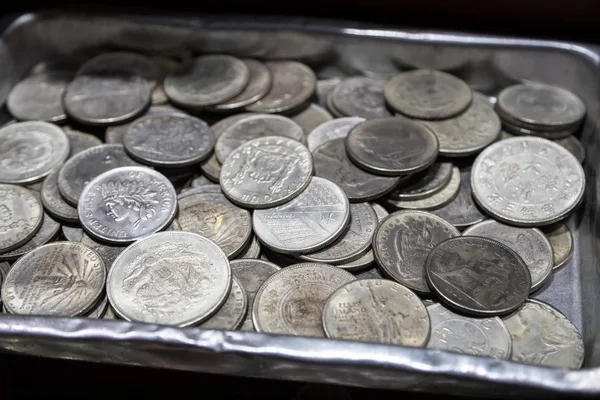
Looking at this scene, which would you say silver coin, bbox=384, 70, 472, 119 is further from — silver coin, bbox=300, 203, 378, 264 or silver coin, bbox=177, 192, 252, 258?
silver coin, bbox=177, 192, 252, 258

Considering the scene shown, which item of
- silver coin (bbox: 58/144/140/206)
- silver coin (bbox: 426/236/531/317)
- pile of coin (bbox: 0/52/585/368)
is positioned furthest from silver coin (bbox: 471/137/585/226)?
silver coin (bbox: 58/144/140/206)

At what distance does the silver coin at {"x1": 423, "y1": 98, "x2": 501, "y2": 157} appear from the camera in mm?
1475

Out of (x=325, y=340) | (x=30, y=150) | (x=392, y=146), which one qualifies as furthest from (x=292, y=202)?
(x=30, y=150)

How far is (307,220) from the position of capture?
133 cm

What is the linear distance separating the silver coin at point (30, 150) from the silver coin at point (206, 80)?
1.00 feet

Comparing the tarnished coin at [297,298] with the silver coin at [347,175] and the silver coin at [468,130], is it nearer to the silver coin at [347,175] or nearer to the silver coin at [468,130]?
the silver coin at [347,175]

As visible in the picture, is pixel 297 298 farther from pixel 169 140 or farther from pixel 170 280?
pixel 169 140

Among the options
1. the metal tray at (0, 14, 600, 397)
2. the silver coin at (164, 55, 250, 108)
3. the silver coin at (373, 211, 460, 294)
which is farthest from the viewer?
the silver coin at (164, 55, 250, 108)

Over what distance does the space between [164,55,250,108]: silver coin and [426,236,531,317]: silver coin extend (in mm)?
681

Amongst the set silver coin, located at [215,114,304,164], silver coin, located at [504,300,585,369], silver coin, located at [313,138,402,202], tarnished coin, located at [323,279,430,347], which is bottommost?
silver coin, located at [504,300,585,369]

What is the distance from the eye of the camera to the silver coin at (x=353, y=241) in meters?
1.29

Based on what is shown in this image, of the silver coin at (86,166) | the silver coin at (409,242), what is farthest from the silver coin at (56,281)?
the silver coin at (409,242)

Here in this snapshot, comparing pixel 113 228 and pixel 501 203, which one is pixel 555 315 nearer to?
pixel 501 203

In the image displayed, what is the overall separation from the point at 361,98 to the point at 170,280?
0.72 meters
